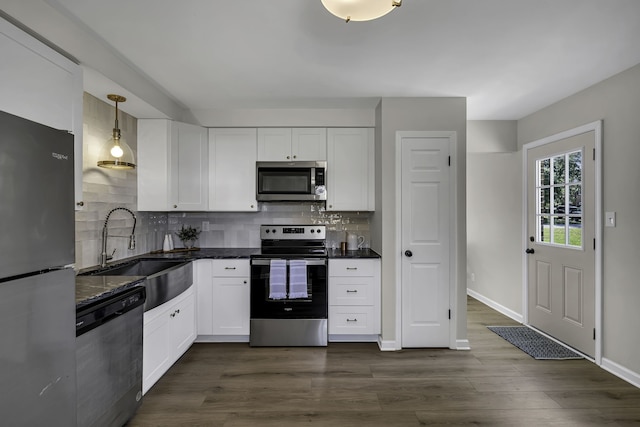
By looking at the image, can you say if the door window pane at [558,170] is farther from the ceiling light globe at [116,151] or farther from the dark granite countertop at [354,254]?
the ceiling light globe at [116,151]

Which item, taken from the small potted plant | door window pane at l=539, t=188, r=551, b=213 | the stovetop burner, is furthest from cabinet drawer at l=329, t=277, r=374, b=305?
door window pane at l=539, t=188, r=551, b=213

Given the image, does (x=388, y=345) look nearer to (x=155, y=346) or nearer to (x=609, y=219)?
(x=155, y=346)

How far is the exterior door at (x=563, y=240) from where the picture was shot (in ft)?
9.27

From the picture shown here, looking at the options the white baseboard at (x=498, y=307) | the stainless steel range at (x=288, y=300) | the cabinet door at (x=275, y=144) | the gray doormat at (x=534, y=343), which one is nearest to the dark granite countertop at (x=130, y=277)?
the stainless steel range at (x=288, y=300)

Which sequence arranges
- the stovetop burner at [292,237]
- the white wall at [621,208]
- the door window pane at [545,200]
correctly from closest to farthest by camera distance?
the white wall at [621,208] < the door window pane at [545,200] < the stovetop burner at [292,237]

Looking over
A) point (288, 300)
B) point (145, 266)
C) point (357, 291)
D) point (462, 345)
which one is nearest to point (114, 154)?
point (145, 266)

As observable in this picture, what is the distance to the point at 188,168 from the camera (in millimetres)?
3307

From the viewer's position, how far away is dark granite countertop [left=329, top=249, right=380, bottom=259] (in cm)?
314

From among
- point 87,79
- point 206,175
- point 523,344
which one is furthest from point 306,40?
point 523,344

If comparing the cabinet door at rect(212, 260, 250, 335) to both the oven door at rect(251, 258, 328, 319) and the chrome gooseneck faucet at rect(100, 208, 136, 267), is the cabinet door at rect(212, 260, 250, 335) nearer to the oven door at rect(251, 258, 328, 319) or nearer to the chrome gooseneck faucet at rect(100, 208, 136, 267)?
the oven door at rect(251, 258, 328, 319)

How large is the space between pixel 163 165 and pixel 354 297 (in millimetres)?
2344

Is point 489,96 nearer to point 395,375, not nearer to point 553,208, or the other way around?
point 553,208

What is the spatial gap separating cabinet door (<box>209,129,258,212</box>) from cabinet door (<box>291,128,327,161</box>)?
45 centimetres

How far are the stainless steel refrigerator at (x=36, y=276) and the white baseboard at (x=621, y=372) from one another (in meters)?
3.66
